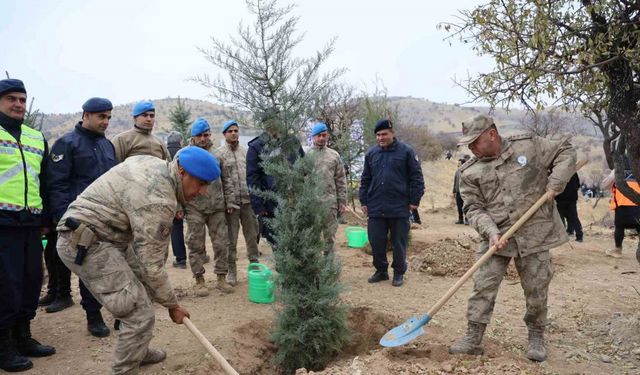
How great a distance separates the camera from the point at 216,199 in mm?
5730

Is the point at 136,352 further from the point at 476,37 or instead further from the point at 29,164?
the point at 476,37

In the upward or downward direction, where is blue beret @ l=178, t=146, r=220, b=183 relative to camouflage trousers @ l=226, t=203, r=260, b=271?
upward

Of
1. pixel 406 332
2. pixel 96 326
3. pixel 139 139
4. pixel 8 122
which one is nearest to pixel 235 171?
pixel 139 139

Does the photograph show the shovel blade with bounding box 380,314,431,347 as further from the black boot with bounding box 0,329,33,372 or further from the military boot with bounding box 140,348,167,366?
the black boot with bounding box 0,329,33,372

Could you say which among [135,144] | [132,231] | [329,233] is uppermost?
[135,144]

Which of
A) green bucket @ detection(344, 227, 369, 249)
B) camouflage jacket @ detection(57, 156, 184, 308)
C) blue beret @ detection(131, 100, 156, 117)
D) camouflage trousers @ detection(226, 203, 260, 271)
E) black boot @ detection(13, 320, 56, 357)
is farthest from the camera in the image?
green bucket @ detection(344, 227, 369, 249)

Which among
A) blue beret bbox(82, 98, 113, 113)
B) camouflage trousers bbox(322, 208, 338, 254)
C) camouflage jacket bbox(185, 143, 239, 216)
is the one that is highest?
blue beret bbox(82, 98, 113, 113)

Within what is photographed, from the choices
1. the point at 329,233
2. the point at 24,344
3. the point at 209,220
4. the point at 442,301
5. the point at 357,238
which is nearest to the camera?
the point at 442,301

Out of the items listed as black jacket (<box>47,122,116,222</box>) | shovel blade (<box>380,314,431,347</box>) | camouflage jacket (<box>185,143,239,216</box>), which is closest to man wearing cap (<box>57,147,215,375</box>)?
black jacket (<box>47,122,116,222</box>)

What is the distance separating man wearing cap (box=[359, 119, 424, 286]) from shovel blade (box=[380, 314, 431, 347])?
7.27 ft

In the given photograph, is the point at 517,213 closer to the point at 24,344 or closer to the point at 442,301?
the point at 442,301

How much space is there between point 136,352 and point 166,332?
1.46 metres

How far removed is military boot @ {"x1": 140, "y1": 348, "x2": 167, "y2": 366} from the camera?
12.9 ft

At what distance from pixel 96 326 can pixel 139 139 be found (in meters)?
2.08
